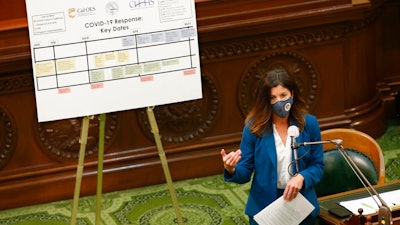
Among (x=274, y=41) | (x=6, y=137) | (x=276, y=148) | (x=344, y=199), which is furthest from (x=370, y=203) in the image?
(x=6, y=137)

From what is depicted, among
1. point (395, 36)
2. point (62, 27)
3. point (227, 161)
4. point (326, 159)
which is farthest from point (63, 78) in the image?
point (395, 36)

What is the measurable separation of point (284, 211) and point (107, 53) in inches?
60.0

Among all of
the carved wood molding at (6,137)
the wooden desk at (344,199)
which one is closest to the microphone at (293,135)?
the wooden desk at (344,199)

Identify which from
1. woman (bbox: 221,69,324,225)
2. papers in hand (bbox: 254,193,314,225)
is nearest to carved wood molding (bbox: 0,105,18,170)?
woman (bbox: 221,69,324,225)

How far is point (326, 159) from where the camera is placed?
210 inches

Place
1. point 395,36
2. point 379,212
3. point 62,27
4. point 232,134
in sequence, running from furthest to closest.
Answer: point 395,36 < point 232,134 < point 62,27 < point 379,212

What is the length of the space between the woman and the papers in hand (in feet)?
0.17

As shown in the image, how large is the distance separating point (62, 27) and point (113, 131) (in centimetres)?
200

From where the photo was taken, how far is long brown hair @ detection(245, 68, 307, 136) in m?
4.60

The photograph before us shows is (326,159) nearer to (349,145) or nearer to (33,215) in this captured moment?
(349,145)

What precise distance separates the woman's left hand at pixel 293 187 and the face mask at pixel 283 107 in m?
0.36

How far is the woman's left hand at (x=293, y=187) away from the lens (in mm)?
4492

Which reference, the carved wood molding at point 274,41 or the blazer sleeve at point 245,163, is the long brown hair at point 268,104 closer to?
the blazer sleeve at point 245,163

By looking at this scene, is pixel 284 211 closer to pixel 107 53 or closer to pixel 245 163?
pixel 245 163
